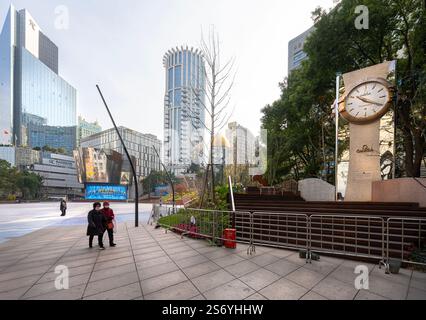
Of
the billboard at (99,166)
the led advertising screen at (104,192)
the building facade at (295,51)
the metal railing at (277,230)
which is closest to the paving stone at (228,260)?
the metal railing at (277,230)

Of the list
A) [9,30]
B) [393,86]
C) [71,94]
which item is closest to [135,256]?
[393,86]

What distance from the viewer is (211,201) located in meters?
11.6

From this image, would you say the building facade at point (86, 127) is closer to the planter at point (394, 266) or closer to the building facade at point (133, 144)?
the building facade at point (133, 144)

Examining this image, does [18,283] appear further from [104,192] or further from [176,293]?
[104,192]

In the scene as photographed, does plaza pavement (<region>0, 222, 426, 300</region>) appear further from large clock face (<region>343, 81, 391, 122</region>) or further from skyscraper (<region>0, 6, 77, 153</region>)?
skyscraper (<region>0, 6, 77, 153</region>)

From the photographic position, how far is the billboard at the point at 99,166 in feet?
185

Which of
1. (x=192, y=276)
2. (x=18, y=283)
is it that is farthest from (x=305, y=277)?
(x=18, y=283)

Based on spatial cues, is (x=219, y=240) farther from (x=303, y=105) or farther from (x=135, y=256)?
(x=303, y=105)

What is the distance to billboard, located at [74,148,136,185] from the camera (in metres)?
56.4

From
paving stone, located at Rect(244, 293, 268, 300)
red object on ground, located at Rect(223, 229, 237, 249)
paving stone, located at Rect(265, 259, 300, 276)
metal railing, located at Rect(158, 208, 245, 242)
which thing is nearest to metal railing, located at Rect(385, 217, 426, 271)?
paving stone, located at Rect(265, 259, 300, 276)

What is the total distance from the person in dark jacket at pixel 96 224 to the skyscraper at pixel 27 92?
10351 centimetres

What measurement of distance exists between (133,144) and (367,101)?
99.2m

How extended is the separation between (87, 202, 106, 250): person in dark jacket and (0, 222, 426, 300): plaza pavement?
1.55ft
